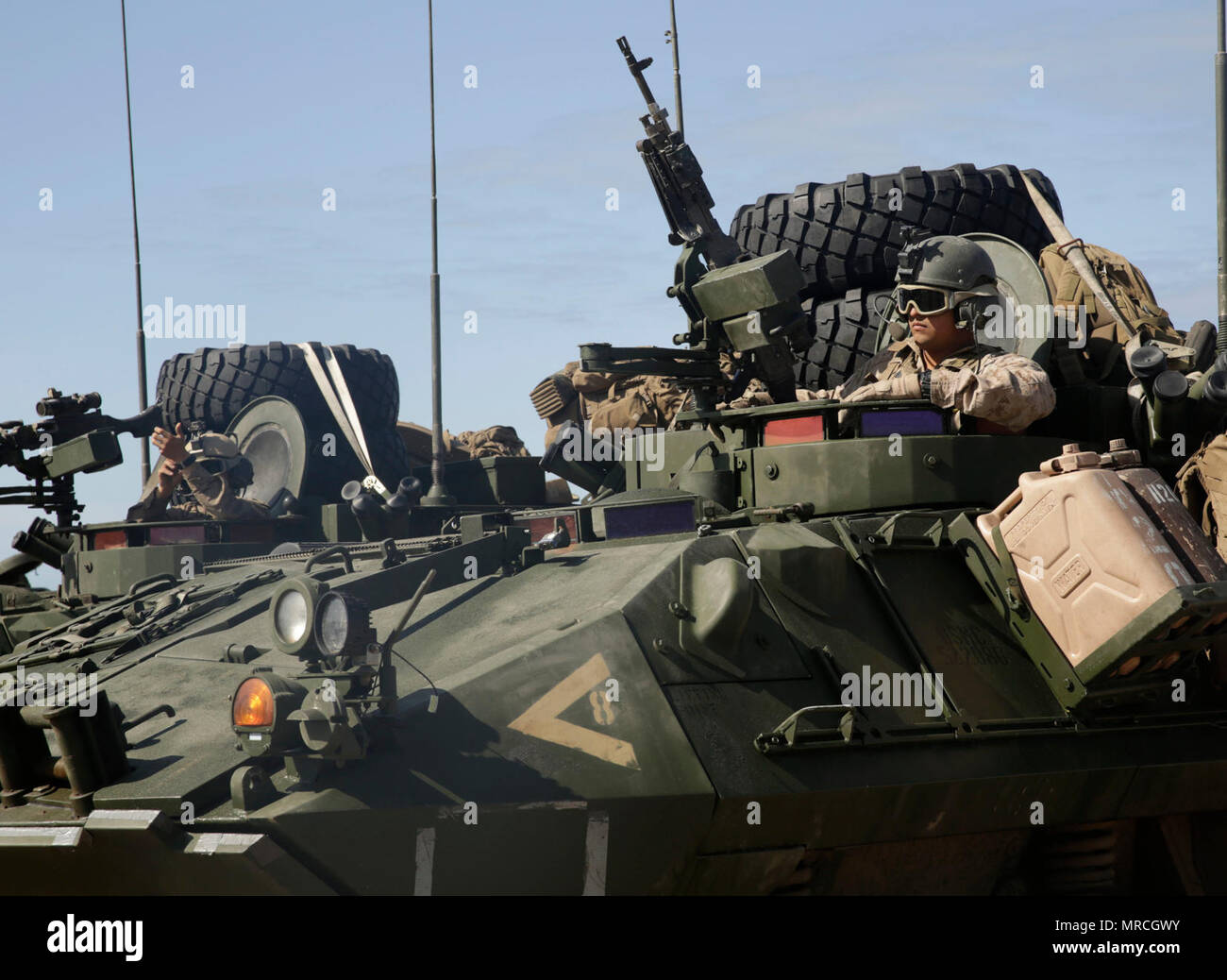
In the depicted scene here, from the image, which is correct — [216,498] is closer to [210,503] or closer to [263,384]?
[210,503]

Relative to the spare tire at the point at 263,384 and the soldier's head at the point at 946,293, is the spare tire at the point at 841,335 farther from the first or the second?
the spare tire at the point at 263,384

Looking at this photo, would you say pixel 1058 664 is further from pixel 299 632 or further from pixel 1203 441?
pixel 299 632

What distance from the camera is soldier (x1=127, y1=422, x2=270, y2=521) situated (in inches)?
526

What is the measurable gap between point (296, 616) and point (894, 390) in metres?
3.45

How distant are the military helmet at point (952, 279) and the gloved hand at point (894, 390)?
0.65 m

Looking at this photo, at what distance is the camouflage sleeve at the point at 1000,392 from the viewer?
7.35 m

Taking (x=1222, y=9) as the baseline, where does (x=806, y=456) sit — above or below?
below

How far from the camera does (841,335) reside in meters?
11.6

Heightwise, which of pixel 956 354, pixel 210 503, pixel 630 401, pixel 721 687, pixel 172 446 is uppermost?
pixel 956 354

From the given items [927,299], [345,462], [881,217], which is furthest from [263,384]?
[927,299]

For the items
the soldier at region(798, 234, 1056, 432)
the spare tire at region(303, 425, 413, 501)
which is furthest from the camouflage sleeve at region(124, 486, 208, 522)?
the soldier at region(798, 234, 1056, 432)

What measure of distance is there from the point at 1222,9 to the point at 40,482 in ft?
33.4
